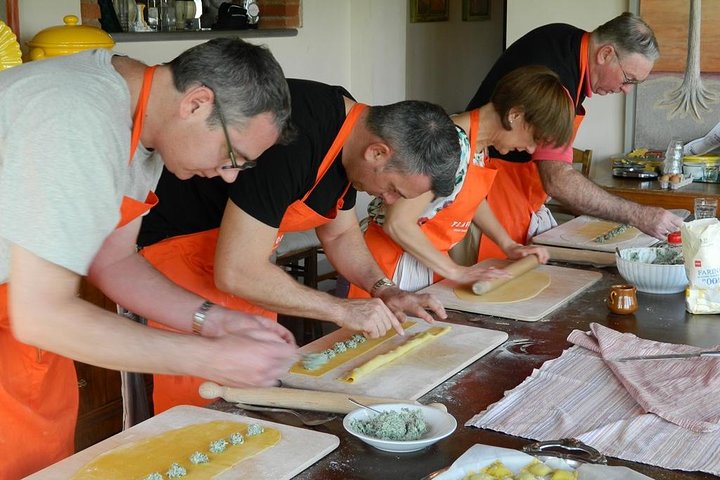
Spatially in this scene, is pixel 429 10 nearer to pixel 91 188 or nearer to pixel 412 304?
pixel 412 304

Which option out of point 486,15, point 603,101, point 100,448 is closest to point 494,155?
point 603,101

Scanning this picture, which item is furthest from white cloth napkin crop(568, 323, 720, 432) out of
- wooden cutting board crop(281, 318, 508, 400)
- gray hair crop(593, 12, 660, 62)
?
gray hair crop(593, 12, 660, 62)

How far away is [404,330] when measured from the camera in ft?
7.53

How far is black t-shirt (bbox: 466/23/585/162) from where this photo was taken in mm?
3447

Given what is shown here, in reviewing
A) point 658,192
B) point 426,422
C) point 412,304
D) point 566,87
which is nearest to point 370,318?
point 412,304

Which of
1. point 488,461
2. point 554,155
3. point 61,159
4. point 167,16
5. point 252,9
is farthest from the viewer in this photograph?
point 252,9

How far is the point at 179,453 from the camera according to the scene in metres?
1.58

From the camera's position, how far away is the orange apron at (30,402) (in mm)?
1812

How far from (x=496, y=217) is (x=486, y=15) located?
4.32 meters

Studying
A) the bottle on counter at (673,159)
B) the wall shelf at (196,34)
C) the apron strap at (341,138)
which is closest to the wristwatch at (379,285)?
the apron strap at (341,138)

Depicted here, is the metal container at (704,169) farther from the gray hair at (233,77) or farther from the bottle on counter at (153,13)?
the gray hair at (233,77)

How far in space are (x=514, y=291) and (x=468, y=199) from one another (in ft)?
1.37

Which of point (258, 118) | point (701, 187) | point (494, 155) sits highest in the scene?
point (258, 118)

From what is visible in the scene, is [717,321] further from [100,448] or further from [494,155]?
[100,448]
